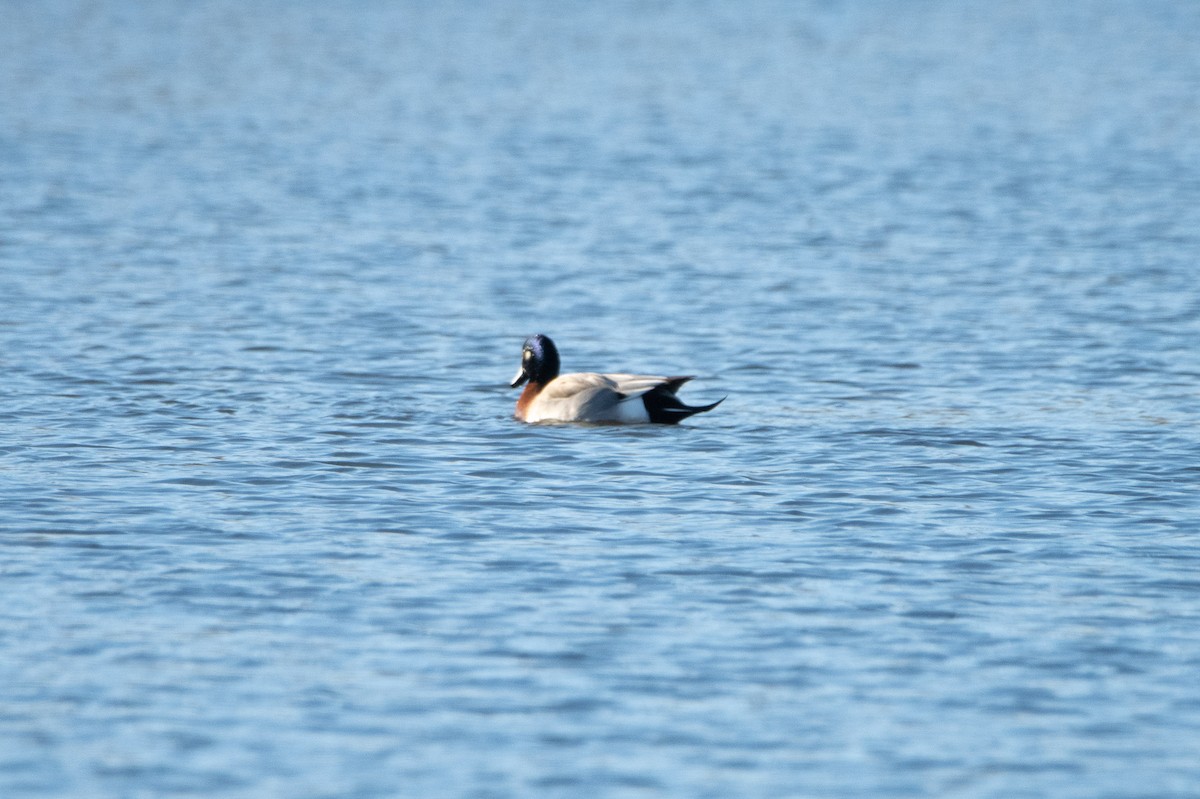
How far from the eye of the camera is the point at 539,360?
14875 millimetres

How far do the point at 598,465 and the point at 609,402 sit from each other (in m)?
1.38

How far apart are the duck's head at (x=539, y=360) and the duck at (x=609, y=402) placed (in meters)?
0.36

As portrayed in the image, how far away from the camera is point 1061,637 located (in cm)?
902

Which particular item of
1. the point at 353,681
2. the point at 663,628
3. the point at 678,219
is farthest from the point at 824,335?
the point at 353,681

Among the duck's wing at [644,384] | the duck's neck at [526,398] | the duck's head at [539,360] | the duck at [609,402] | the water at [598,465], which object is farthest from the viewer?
the duck's head at [539,360]

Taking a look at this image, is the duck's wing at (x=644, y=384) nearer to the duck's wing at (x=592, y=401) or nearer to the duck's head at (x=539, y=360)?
the duck's wing at (x=592, y=401)

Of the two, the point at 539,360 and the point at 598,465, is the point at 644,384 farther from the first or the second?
the point at 598,465

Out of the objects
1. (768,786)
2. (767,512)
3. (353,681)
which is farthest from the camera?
(767,512)

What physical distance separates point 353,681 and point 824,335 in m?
10.2

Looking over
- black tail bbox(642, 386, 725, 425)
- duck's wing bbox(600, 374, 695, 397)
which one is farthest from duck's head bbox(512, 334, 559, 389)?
black tail bbox(642, 386, 725, 425)

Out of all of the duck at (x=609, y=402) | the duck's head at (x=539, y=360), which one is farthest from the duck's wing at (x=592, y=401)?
the duck's head at (x=539, y=360)

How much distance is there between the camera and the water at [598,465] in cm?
782

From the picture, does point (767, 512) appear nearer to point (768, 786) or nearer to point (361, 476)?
point (361, 476)

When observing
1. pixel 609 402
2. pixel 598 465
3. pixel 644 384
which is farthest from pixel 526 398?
pixel 598 465
